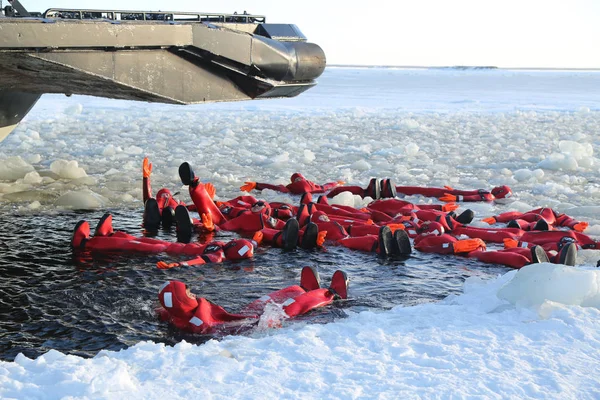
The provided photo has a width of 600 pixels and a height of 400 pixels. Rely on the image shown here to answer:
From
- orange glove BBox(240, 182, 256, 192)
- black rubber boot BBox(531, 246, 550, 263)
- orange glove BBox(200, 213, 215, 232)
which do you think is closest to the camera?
black rubber boot BBox(531, 246, 550, 263)

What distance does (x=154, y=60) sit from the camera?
635cm

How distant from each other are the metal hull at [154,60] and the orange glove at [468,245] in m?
2.50

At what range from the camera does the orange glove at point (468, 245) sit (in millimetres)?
6309

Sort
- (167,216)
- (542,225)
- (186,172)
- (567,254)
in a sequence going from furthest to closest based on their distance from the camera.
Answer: (167,216), (542,225), (186,172), (567,254)

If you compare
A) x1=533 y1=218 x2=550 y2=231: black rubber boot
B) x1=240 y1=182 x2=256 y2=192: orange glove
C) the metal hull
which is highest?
the metal hull

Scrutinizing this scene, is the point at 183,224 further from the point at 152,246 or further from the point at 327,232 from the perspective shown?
the point at 327,232

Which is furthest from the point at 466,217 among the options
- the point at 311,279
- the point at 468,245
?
the point at 311,279

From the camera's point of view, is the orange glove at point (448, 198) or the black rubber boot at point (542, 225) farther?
the orange glove at point (448, 198)

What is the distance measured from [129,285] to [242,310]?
102 centimetres

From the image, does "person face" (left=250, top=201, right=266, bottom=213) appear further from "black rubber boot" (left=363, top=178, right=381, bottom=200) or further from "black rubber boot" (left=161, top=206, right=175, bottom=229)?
"black rubber boot" (left=363, top=178, right=381, bottom=200)

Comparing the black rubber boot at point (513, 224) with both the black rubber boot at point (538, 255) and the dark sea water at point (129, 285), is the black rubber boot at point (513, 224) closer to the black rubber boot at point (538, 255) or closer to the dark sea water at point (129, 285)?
the dark sea water at point (129, 285)

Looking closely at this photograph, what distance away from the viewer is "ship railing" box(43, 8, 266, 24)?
6.23 meters

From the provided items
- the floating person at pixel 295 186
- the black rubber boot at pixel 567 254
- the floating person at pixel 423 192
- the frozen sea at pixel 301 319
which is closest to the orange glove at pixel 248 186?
the floating person at pixel 295 186

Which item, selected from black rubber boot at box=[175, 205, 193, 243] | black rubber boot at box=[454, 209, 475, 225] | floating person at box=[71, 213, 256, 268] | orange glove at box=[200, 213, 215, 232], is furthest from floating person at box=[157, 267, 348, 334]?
Answer: black rubber boot at box=[454, 209, 475, 225]
